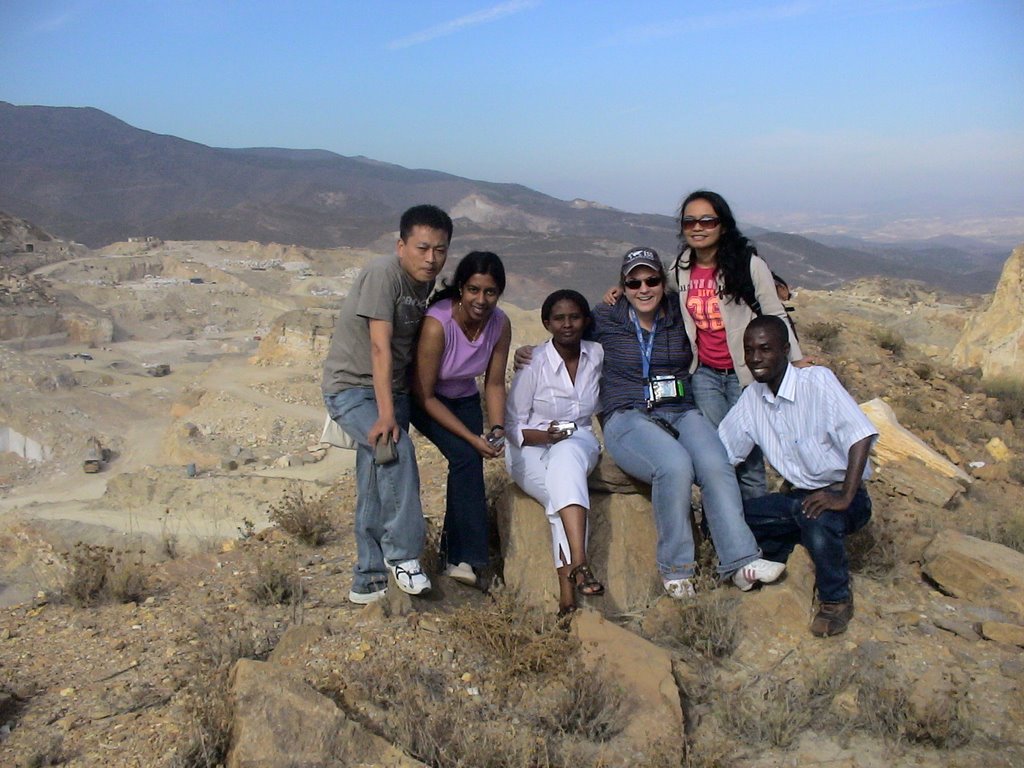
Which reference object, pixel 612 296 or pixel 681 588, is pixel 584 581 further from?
pixel 612 296

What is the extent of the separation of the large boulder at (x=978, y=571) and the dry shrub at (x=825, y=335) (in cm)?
641

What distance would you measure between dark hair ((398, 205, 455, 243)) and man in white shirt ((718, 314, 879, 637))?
1.38 m

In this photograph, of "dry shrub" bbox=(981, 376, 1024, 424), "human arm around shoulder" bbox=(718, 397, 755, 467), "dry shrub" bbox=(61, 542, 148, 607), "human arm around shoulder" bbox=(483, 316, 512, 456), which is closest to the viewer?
"human arm around shoulder" bbox=(718, 397, 755, 467)

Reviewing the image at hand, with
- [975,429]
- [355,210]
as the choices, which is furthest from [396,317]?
[355,210]

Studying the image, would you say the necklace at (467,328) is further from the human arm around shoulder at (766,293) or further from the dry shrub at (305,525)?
the dry shrub at (305,525)

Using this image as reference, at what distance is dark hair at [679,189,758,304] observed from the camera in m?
3.61

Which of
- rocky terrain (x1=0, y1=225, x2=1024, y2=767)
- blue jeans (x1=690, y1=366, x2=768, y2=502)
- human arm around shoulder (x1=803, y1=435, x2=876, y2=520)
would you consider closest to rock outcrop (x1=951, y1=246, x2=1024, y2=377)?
rocky terrain (x1=0, y1=225, x2=1024, y2=767)

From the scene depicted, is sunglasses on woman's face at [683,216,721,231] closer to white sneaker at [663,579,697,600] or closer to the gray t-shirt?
the gray t-shirt

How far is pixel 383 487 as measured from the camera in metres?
3.33

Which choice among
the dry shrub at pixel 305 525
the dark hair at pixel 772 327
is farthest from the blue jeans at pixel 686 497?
the dry shrub at pixel 305 525

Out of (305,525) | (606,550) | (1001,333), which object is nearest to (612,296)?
(606,550)

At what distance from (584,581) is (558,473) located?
0.47 meters

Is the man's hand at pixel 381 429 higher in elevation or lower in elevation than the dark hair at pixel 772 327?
lower

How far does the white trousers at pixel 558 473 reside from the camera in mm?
3336
